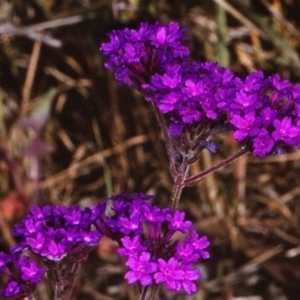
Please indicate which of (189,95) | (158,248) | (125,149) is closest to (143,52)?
(189,95)

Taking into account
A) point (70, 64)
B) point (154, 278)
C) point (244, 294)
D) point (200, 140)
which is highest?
point (70, 64)

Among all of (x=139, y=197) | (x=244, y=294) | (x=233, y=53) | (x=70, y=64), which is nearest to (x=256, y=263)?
(x=244, y=294)

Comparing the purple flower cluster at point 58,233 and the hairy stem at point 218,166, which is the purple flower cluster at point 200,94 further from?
the purple flower cluster at point 58,233

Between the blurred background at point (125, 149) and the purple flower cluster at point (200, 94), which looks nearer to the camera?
the purple flower cluster at point (200, 94)

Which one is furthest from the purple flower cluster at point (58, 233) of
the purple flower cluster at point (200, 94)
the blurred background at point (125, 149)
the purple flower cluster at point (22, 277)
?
the blurred background at point (125, 149)

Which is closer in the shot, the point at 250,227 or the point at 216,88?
the point at 216,88

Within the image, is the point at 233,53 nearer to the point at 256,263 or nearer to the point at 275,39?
the point at 275,39

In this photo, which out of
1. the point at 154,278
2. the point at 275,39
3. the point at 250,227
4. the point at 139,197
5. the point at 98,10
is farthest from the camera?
the point at 250,227
